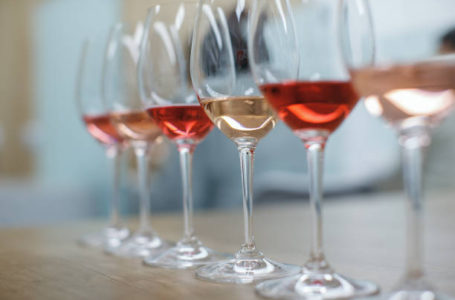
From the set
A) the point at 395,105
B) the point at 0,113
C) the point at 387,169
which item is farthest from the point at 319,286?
the point at 0,113

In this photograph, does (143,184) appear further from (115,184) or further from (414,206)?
(414,206)

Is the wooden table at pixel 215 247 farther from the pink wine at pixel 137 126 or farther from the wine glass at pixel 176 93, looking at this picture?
the pink wine at pixel 137 126

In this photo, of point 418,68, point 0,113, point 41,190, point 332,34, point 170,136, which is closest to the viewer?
point 418,68

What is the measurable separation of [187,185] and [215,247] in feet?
0.46

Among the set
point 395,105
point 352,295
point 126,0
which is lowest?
point 352,295

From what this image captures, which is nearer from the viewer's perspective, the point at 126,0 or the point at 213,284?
the point at 213,284

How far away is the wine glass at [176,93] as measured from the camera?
33.5 inches

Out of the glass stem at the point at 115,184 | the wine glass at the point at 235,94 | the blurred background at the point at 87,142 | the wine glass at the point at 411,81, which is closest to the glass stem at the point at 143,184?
the glass stem at the point at 115,184

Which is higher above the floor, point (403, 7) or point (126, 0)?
point (126, 0)

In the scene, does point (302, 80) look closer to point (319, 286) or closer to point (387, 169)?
point (319, 286)

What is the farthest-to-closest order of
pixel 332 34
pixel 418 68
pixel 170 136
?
pixel 170 136
pixel 332 34
pixel 418 68

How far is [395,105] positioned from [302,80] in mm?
117

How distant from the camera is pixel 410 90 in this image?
20.1 inches

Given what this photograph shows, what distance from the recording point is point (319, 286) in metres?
0.59
